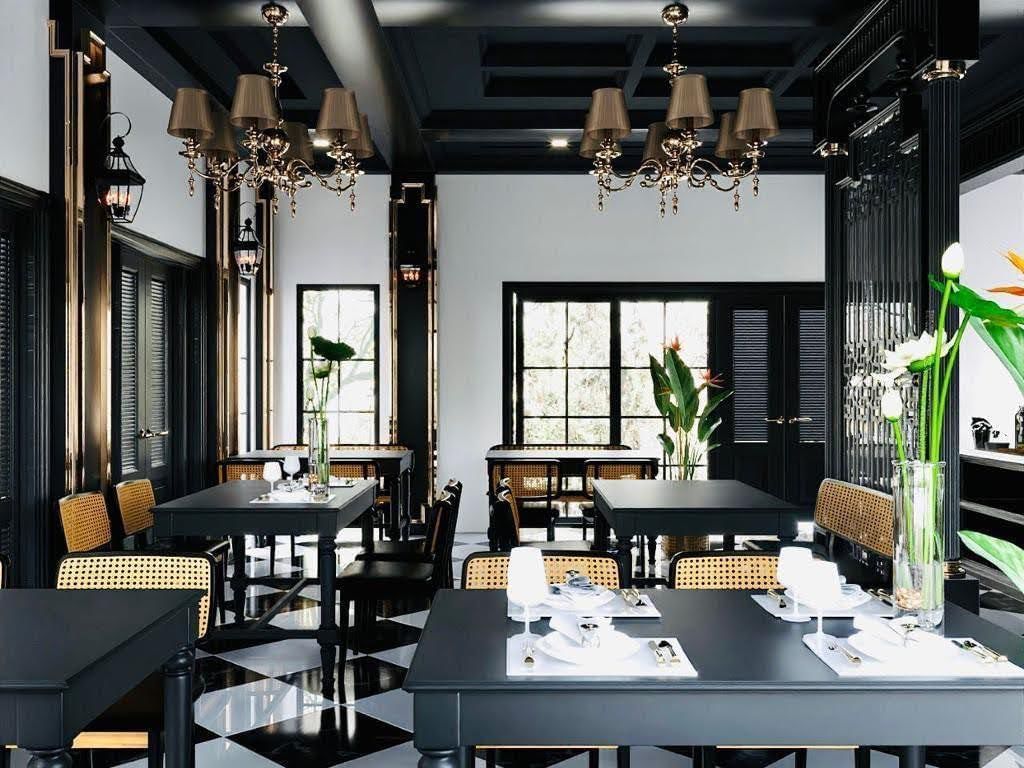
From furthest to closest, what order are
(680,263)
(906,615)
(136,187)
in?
(680,263) < (136,187) < (906,615)

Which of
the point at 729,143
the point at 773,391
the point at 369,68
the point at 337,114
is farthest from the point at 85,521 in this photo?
the point at 773,391

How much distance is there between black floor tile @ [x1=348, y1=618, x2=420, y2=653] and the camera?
14.7 feet

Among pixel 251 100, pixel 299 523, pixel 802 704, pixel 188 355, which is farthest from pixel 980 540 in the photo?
pixel 188 355

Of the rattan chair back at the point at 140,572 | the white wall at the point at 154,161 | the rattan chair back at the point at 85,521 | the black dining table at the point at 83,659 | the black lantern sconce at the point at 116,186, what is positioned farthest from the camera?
the white wall at the point at 154,161

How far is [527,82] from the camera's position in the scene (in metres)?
6.76

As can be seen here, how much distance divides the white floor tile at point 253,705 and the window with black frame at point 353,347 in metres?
4.54

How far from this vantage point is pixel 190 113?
4.18 meters

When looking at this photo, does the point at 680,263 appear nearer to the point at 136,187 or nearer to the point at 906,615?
the point at 136,187

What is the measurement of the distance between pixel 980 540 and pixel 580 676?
76 centimetres

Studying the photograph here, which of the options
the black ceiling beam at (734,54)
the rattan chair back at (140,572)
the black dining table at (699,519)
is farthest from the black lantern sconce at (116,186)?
the black ceiling beam at (734,54)

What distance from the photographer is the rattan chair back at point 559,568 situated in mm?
2814

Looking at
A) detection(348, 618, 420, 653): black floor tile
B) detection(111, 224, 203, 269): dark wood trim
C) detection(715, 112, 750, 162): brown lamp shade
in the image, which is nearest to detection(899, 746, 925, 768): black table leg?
detection(348, 618, 420, 653): black floor tile

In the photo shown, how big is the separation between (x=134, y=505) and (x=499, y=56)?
371cm

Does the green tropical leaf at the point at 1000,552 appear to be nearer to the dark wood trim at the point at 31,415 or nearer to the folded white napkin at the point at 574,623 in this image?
the folded white napkin at the point at 574,623
